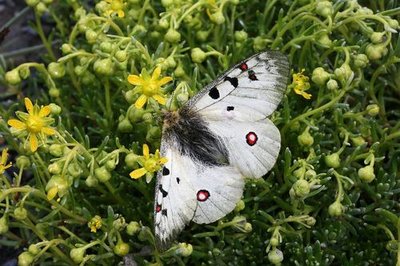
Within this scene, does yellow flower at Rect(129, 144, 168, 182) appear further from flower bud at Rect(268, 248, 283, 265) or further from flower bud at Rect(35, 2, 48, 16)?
flower bud at Rect(35, 2, 48, 16)

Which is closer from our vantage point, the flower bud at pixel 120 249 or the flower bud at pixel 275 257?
the flower bud at pixel 275 257

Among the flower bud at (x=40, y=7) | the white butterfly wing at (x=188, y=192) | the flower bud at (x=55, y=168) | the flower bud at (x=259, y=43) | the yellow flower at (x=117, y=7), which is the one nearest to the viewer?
the white butterfly wing at (x=188, y=192)

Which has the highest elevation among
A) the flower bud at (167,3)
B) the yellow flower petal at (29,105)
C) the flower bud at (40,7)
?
the flower bud at (167,3)

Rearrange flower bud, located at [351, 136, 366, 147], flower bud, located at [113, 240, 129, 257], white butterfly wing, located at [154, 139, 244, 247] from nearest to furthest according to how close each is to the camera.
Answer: white butterfly wing, located at [154, 139, 244, 247], flower bud, located at [113, 240, 129, 257], flower bud, located at [351, 136, 366, 147]

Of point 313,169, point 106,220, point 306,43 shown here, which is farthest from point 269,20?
point 106,220

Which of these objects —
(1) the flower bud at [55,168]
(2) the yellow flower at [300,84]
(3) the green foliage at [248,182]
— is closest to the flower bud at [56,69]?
(3) the green foliage at [248,182]

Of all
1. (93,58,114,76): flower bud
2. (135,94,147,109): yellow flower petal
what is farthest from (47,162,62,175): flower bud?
(93,58,114,76): flower bud

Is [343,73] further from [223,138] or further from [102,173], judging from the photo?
[102,173]

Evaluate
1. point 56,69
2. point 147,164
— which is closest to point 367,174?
point 147,164

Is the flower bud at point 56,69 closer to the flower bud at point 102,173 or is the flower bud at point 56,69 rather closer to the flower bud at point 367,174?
the flower bud at point 102,173
